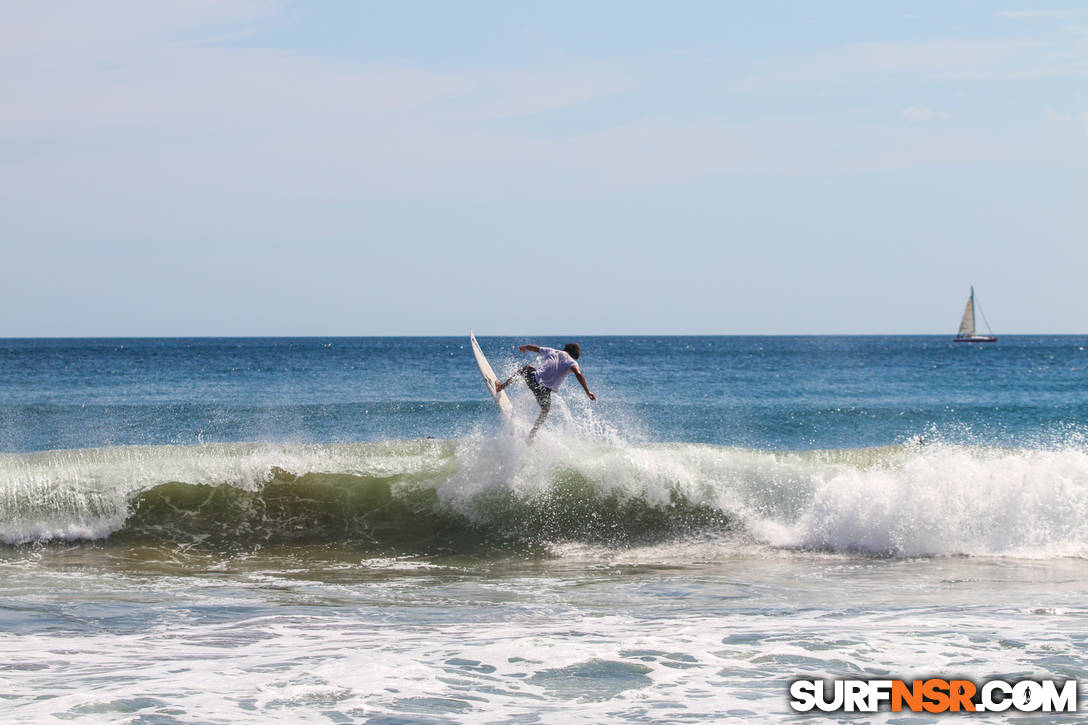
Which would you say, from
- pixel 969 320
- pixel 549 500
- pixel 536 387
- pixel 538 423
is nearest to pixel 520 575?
pixel 549 500

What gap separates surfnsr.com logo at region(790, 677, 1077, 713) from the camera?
228 inches

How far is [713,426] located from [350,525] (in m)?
15.2

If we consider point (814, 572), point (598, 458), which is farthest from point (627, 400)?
point (814, 572)

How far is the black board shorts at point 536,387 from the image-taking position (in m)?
12.8

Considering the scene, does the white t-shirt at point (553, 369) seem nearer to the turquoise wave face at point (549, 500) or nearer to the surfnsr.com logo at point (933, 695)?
the turquoise wave face at point (549, 500)

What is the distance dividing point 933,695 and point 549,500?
749 cm

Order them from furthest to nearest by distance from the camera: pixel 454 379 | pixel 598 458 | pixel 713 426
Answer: pixel 454 379 < pixel 713 426 < pixel 598 458

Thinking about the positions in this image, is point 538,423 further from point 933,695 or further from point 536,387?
point 933,695

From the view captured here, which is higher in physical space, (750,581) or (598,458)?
(598,458)

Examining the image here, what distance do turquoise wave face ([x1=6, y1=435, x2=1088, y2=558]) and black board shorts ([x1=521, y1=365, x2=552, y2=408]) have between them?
89 cm

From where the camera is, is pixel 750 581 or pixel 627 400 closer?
pixel 750 581

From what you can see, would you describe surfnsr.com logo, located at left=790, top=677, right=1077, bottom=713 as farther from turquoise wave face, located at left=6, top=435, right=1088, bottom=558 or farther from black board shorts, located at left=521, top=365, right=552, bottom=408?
black board shorts, located at left=521, top=365, right=552, bottom=408

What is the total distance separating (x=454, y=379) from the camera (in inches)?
1654

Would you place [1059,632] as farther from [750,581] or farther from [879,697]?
[750,581]
